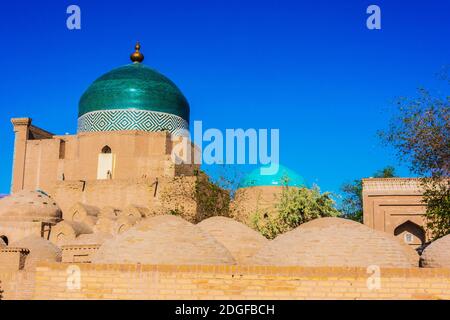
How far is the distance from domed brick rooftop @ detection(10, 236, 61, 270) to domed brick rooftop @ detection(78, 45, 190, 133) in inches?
427

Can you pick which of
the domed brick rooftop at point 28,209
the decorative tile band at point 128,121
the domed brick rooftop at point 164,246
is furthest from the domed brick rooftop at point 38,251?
the decorative tile band at point 128,121

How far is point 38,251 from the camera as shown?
1791 centimetres

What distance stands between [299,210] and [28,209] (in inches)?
413

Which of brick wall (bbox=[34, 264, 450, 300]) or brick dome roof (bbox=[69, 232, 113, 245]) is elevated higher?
brick dome roof (bbox=[69, 232, 113, 245])

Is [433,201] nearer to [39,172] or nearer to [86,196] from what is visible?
[86,196]

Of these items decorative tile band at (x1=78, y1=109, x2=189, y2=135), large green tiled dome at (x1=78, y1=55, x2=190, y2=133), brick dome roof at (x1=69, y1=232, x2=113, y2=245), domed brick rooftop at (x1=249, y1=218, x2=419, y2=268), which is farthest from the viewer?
large green tiled dome at (x1=78, y1=55, x2=190, y2=133)

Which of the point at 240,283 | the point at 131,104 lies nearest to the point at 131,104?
the point at 131,104

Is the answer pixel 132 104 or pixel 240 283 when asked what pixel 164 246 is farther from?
pixel 132 104

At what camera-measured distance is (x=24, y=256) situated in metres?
16.9

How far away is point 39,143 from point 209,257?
21.8m

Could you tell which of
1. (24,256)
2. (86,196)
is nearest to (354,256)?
(24,256)

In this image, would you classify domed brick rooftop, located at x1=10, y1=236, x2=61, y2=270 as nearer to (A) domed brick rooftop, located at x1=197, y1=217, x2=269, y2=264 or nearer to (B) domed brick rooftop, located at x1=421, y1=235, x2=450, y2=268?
(A) domed brick rooftop, located at x1=197, y1=217, x2=269, y2=264

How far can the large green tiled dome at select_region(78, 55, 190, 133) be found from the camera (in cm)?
2900

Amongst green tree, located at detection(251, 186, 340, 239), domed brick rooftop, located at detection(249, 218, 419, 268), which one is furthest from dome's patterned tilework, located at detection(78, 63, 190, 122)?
domed brick rooftop, located at detection(249, 218, 419, 268)
